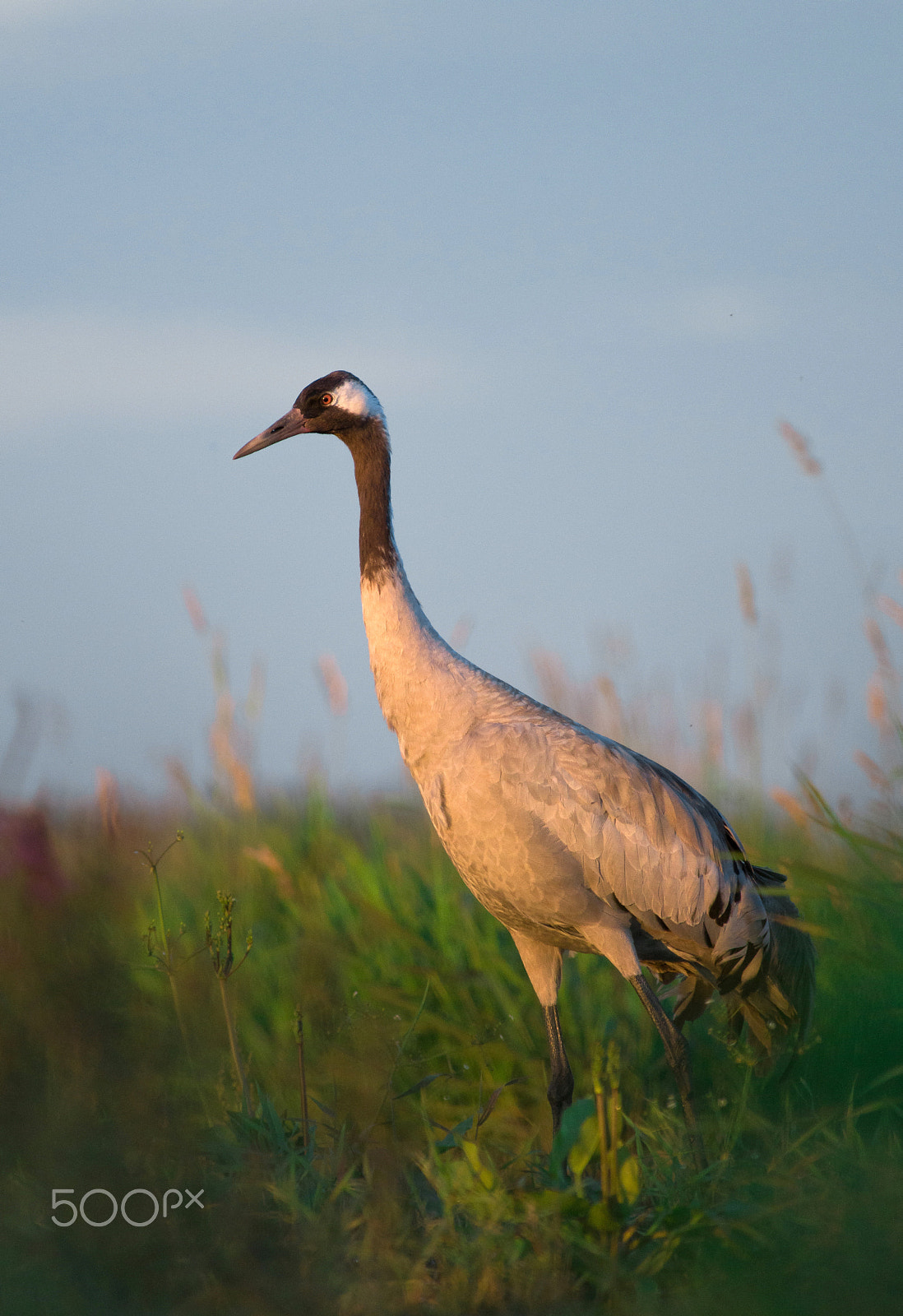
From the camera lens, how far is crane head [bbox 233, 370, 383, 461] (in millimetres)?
4469

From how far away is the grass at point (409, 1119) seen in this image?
249 centimetres

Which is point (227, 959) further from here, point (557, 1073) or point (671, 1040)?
point (671, 1040)

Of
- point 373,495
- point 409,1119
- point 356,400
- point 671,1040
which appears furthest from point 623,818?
point 356,400

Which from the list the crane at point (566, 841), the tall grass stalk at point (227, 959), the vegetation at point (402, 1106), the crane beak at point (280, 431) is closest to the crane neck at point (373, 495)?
the crane at point (566, 841)

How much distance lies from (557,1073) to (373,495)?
80.9 inches

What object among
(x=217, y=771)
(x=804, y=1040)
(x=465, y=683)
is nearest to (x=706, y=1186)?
(x=804, y=1040)

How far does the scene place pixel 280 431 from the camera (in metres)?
4.68

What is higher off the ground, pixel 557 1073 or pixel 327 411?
pixel 327 411

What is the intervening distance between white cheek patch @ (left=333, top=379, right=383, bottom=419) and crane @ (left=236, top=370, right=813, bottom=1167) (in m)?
0.17

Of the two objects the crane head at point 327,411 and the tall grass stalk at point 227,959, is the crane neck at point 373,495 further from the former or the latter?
the tall grass stalk at point 227,959

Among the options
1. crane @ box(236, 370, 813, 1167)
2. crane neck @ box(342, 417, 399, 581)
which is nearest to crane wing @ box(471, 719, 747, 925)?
crane @ box(236, 370, 813, 1167)

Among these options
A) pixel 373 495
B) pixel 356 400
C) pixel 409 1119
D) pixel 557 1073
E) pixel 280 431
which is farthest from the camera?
pixel 280 431

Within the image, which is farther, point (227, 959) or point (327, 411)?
→ point (327, 411)

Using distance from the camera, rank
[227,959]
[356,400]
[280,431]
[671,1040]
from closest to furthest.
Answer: [227,959] < [671,1040] < [356,400] < [280,431]
